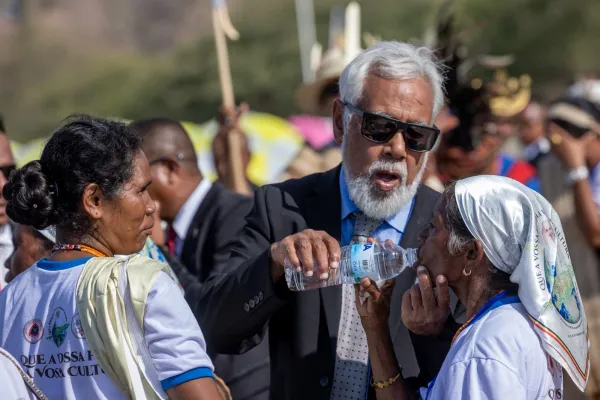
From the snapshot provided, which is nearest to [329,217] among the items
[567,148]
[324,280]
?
[324,280]

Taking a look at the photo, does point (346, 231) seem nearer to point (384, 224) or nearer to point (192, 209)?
point (384, 224)

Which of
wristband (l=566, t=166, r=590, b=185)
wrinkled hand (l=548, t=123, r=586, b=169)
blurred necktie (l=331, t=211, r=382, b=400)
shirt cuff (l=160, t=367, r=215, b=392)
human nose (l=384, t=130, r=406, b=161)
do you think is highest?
human nose (l=384, t=130, r=406, b=161)

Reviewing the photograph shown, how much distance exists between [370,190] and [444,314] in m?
0.68

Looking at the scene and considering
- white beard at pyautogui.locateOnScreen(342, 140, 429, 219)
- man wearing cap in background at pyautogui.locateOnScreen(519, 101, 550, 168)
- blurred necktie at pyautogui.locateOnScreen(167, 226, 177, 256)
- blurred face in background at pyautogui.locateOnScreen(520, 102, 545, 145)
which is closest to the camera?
white beard at pyautogui.locateOnScreen(342, 140, 429, 219)

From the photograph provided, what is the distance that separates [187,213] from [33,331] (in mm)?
2866

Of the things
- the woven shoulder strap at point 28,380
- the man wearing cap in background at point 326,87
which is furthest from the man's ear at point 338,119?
the man wearing cap in background at point 326,87

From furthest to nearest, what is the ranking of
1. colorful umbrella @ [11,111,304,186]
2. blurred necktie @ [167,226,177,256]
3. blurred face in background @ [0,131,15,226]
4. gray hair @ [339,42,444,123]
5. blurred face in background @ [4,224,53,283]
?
colorful umbrella @ [11,111,304,186]
blurred necktie @ [167,226,177,256]
blurred face in background @ [0,131,15,226]
blurred face in background @ [4,224,53,283]
gray hair @ [339,42,444,123]

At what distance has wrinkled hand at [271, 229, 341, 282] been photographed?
341cm

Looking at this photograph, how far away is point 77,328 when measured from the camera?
304 centimetres

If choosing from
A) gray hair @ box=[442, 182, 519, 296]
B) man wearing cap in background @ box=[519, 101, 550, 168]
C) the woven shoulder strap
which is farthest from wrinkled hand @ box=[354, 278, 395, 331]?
man wearing cap in background @ box=[519, 101, 550, 168]

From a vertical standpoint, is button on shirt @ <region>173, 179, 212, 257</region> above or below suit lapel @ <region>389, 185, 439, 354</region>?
below

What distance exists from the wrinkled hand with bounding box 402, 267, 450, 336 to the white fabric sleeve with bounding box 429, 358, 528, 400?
40 cm

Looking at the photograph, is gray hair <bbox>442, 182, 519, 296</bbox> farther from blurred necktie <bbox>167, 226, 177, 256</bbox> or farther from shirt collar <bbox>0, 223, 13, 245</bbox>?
blurred necktie <bbox>167, 226, 177, 256</bbox>

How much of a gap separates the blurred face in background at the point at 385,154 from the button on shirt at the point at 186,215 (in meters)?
1.97
